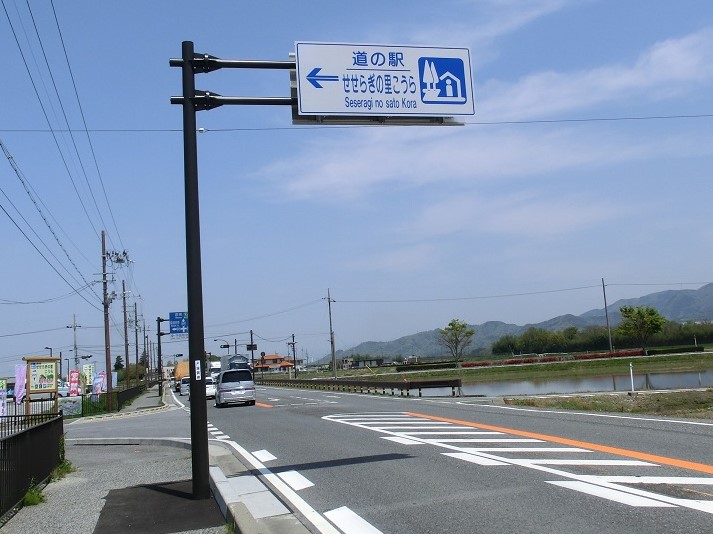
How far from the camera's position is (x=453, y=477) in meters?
9.59

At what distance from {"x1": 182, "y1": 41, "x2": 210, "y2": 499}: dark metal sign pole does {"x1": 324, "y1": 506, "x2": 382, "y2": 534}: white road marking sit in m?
1.98

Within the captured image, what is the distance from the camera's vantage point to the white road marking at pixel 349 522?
6.96m

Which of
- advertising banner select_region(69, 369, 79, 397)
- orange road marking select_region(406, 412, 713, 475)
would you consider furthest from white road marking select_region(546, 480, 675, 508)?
advertising banner select_region(69, 369, 79, 397)

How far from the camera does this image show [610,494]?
25.8ft

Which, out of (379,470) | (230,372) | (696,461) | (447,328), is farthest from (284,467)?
(447,328)

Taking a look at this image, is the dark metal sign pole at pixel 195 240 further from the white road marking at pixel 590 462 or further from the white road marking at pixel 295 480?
the white road marking at pixel 590 462

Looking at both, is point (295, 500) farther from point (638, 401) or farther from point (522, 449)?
A: point (638, 401)

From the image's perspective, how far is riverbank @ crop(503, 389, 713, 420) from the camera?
26.2 m

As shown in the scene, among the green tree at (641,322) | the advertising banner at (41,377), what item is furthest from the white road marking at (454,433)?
the green tree at (641,322)

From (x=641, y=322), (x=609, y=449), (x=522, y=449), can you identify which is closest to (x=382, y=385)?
(x=522, y=449)

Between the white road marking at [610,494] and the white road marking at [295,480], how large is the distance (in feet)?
11.1

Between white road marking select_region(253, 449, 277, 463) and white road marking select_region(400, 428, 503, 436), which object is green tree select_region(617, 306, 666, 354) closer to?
white road marking select_region(400, 428, 503, 436)

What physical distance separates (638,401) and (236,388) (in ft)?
61.9

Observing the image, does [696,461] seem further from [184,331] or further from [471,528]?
[184,331]
